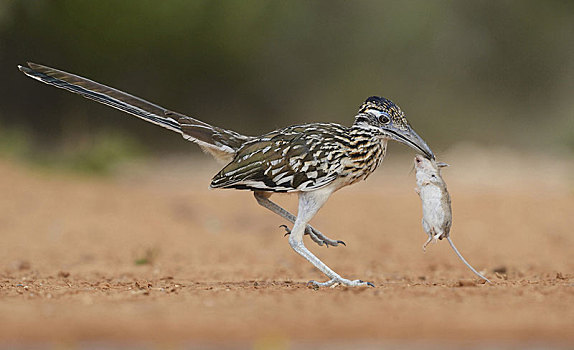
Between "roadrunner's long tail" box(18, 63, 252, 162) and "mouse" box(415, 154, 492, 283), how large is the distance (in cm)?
159

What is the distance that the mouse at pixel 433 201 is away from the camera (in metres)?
5.87

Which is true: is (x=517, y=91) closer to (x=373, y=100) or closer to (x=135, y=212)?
(x=135, y=212)

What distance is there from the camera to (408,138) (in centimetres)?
608

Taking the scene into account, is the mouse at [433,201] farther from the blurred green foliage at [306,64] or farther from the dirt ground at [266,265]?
the blurred green foliage at [306,64]

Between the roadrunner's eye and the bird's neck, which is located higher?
the roadrunner's eye

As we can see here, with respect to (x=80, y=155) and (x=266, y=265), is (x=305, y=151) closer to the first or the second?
(x=266, y=265)

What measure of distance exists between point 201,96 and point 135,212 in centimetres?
1351

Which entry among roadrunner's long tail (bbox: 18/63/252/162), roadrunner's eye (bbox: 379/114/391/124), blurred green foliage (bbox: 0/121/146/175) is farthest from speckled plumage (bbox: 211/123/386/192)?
blurred green foliage (bbox: 0/121/146/175)

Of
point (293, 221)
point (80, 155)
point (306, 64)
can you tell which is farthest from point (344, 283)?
point (306, 64)

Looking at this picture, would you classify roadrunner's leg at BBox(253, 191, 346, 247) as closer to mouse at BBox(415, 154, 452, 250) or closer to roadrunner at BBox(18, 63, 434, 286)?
roadrunner at BBox(18, 63, 434, 286)

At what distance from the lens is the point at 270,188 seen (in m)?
6.21

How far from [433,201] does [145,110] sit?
8.05ft

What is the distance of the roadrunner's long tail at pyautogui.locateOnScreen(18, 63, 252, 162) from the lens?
20.3 feet

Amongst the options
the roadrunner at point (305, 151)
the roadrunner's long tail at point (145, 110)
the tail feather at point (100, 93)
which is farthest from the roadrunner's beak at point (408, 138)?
the tail feather at point (100, 93)
